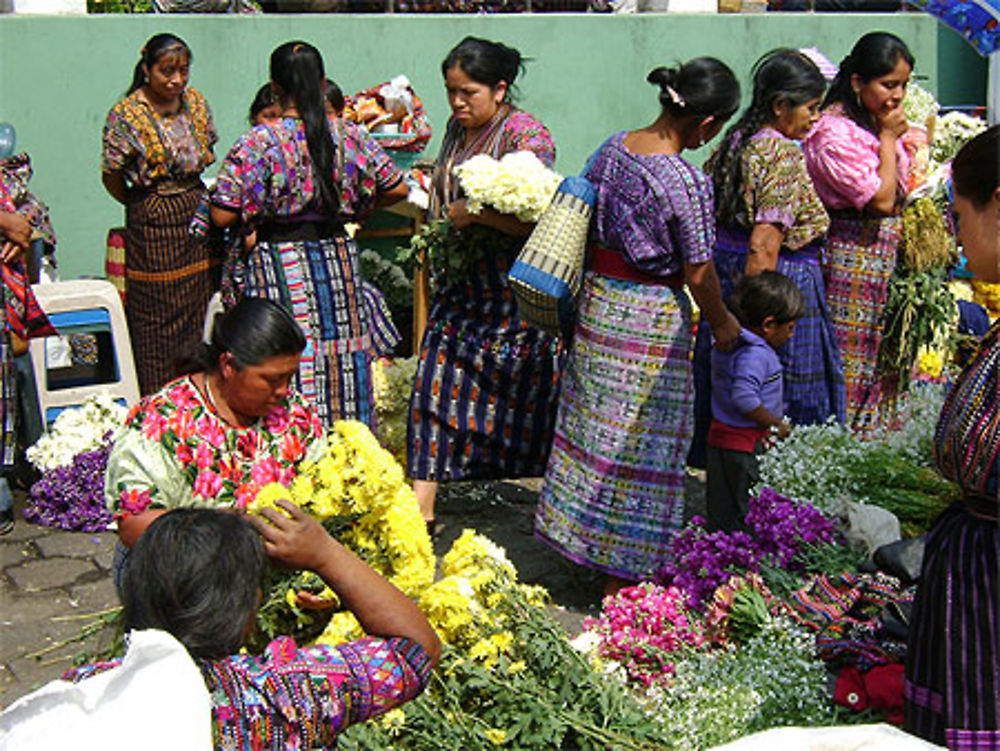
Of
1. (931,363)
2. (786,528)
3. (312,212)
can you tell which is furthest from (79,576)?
(931,363)

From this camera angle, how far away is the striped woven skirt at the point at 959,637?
9.75 ft

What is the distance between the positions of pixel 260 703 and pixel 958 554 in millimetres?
1604

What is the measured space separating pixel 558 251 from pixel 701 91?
782 millimetres

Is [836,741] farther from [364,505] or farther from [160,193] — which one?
[160,193]

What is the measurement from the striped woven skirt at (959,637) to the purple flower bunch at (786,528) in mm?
1370

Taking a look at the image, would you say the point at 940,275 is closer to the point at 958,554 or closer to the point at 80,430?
the point at 958,554

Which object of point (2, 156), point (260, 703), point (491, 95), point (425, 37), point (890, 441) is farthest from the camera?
point (425, 37)

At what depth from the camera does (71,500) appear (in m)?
6.27

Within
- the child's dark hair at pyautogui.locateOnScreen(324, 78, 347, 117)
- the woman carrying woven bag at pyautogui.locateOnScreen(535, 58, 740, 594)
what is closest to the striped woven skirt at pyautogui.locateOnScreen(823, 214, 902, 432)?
the woman carrying woven bag at pyautogui.locateOnScreen(535, 58, 740, 594)

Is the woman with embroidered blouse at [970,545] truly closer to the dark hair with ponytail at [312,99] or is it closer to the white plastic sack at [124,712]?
the white plastic sack at [124,712]

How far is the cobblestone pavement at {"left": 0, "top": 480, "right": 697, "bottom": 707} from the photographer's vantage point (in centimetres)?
496

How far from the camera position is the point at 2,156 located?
25.0ft

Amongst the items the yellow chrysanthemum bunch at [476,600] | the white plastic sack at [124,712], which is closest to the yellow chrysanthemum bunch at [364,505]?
the yellow chrysanthemum bunch at [476,600]

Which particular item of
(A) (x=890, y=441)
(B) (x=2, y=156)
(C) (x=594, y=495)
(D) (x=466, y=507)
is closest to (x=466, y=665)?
(C) (x=594, y=495)
